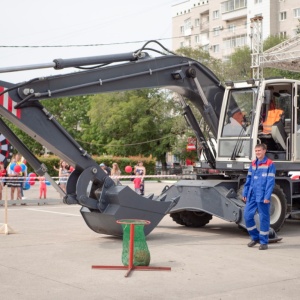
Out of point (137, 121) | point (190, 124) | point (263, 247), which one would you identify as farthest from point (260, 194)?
point (137, 121)

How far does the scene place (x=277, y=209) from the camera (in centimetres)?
1373

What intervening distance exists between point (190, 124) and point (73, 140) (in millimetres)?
3837

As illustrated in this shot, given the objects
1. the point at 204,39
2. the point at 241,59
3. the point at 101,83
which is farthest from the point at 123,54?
the point at 204,39

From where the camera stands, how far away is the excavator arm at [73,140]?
11.6 metres

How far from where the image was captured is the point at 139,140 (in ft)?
223

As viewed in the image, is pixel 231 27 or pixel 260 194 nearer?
pixel 260 194

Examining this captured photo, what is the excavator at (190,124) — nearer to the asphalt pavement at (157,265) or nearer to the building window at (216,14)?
the asphalt pavement at (157,265)

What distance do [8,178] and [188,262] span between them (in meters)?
14.6

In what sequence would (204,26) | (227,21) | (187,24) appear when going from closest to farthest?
(227,21) → (204,26) → (187,24)

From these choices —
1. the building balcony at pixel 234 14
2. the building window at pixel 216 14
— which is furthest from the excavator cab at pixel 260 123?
the building window at pixel 216 14

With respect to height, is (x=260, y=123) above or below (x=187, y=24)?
below

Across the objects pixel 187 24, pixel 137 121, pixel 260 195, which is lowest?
pixel 260 195

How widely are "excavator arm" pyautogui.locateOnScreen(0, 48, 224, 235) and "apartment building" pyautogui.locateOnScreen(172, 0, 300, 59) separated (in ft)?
168

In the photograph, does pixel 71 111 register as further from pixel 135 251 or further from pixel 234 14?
pixel 135 251
